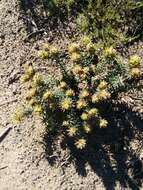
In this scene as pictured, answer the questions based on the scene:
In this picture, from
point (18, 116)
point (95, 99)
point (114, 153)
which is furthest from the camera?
point (114, 153)

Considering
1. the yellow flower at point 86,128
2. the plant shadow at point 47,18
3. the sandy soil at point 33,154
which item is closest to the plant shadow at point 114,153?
the sandy soil at point 33,154

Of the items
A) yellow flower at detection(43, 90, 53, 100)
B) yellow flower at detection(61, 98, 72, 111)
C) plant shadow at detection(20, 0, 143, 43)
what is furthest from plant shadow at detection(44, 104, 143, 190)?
plant shadow at detection(20, 0, 143, 43)

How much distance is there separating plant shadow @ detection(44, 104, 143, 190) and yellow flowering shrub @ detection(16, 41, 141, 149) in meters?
0.09

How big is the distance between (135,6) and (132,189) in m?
1.81

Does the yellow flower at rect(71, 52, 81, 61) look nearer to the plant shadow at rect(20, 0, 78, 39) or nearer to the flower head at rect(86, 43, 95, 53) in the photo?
the flower head at rect(86, 43, 95, 53)

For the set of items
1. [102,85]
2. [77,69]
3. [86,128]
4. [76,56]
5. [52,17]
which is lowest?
[86,128]

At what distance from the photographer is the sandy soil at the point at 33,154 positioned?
478 centimetres

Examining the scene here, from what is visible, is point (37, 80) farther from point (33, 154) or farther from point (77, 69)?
point (33, 154)

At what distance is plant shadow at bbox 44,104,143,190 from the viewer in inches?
187

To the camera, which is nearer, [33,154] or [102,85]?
[102,85]

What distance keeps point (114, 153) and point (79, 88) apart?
2.39 ft

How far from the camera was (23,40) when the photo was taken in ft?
16.7

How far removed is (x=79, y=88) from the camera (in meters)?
4.81

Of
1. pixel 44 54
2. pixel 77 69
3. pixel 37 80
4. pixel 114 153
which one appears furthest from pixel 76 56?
pixel 114 153
